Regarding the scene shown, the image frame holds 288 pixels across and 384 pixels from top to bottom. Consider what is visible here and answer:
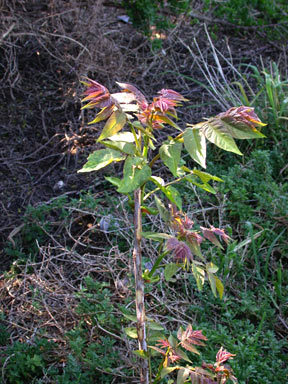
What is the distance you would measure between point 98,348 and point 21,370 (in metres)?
0.35

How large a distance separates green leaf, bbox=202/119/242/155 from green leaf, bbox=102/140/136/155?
20cm

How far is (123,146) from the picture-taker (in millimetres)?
1394

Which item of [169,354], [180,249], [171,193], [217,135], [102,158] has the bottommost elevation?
[169,354]

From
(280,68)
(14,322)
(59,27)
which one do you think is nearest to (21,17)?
(59,27)

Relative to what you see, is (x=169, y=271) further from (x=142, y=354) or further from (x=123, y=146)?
(x=123, y=146)

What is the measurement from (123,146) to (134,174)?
0.10 metres

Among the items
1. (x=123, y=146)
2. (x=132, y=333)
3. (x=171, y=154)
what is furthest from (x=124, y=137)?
(x=132, y=333)

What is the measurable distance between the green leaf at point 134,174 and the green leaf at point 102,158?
6 centimetres

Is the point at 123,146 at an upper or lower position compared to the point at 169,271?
upper

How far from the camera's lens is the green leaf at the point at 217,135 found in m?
1.29

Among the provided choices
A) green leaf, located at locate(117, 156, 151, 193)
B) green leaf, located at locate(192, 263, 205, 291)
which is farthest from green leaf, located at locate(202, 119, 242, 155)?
green leaf, located at locate(192, 263, 205, 291)

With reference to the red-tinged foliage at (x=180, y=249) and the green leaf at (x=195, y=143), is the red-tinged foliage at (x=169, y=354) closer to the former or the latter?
the red-tinged foliage at (x=180, y=249)

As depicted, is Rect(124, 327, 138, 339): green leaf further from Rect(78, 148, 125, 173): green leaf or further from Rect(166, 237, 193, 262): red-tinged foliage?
Rect(78, 148, 125, 173): green leaf

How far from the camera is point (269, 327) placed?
250 cm
